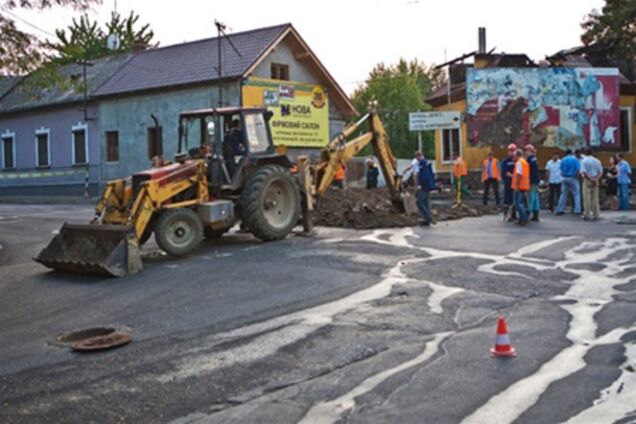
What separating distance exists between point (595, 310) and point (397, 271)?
11.1 feet

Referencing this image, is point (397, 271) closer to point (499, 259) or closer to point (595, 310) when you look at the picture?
point (499, 259)

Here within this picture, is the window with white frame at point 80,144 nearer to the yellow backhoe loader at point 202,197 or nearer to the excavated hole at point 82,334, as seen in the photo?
the yellow backhoe loader at point 202,197

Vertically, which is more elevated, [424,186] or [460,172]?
[460,172]

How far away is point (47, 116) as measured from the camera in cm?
4359

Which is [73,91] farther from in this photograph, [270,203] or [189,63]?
[270,203]

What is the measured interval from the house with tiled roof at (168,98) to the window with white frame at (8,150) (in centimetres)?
210

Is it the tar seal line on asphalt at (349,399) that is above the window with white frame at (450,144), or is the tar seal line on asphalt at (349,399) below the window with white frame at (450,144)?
below

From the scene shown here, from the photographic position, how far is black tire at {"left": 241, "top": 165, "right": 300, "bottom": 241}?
1515cm

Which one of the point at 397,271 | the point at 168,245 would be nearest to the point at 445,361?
the point at 397,271

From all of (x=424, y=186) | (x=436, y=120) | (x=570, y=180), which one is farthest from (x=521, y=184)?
(x=436, y=120)

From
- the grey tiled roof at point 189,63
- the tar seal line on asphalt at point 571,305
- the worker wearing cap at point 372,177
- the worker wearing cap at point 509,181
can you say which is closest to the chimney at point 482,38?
the grey tiled roof at point 189,63

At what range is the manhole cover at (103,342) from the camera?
311 inches

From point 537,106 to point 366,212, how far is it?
629 inches

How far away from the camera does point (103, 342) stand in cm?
813
